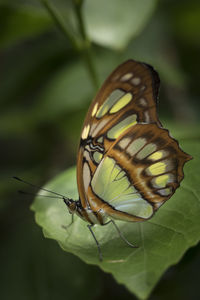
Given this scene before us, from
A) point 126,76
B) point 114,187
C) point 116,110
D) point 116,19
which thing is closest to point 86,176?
point 114,187

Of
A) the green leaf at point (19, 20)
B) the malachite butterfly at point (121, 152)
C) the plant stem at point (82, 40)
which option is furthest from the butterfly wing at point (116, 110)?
the green leaf at point (19, 20)

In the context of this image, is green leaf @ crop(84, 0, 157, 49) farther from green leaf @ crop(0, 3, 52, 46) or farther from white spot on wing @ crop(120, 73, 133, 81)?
white spot on wing @ crop(120, 73, 133, 81)

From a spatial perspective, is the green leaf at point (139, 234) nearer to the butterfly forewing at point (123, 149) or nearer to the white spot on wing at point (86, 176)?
the butterfly forewing at point (123, 149)

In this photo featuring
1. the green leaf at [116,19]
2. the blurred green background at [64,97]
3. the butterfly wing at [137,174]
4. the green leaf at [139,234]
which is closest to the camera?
the green leaf at [139,234]

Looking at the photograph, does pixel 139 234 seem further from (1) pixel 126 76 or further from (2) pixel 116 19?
(2) pixel 116 19

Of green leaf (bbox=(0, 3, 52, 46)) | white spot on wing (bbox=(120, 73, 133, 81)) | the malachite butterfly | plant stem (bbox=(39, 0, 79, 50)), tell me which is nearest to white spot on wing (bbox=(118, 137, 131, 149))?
the malachite butterfly

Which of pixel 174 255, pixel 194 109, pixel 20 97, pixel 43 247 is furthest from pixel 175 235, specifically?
pixel 20 97
